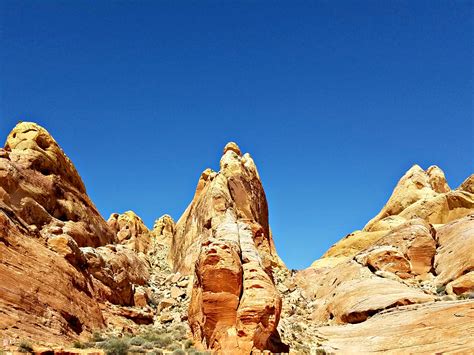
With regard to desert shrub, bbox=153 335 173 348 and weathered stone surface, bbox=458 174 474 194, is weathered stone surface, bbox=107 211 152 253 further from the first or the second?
weathered stone surface, bbox=458 174 474 194

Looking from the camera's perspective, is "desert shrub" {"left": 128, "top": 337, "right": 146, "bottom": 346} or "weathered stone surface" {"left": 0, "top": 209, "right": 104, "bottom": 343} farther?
"desert shrub" {"left": 128, "top": 337, "right": 146, "bottom": 346}

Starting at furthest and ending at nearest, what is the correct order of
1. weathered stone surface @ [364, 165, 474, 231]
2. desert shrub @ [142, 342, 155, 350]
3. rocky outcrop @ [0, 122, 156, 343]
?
1. weathered stone surface @ [364, 165, 474, 231]
2. desert shrub @ [142, 342, 155, 350]
3. rocky outcrop @ [0, 122, 156, 343]

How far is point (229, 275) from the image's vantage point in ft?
72.4

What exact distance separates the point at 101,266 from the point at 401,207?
52608 millimetres

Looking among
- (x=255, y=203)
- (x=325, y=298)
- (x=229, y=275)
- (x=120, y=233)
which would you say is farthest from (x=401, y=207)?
(x=229, y=275)

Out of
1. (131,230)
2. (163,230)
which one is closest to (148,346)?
(131,230)

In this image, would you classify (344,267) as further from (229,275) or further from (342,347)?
(229,275)

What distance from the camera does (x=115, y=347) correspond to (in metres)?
19.5

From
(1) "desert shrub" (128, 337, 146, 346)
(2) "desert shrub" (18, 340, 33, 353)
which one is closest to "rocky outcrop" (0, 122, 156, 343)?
(2) "desert shrub" (18, 340, 33, 353)

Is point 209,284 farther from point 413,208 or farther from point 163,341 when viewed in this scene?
point 413,208

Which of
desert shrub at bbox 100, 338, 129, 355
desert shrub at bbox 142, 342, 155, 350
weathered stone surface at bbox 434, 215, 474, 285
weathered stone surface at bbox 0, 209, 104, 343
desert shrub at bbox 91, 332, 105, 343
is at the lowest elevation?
desert shrub at bbox 100, 338, 129, 355

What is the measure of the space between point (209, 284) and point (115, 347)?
5265 millimetres

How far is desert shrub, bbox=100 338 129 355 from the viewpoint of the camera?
19108 mm

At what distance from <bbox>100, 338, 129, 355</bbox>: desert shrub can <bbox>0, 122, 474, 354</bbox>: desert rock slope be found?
115 millimetres
